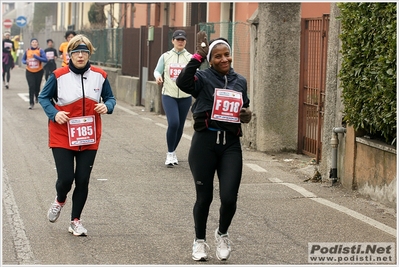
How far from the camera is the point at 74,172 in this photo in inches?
312

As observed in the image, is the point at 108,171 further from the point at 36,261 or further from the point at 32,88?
the point at 32,88

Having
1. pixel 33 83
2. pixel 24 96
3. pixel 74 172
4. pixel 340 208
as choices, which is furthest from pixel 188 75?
pixel 24 96

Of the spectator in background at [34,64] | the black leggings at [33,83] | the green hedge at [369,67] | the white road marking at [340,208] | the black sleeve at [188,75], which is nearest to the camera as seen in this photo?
the black sleeve at [188,75]

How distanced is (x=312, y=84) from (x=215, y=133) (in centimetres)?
647

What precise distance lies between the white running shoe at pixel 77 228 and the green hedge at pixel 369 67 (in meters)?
3.30

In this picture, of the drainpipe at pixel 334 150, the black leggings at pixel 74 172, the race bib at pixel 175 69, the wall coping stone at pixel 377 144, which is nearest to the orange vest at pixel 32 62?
the race bib at pixel 175 69

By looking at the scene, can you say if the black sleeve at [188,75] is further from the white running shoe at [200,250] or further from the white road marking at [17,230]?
the white road marking at [17,230]

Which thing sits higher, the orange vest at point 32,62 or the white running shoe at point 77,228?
the orange vest at point 32,62

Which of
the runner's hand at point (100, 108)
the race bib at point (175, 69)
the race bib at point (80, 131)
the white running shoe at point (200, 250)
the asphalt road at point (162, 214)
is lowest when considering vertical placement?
the asphalt road at point (162, 214)

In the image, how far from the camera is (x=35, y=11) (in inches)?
2432

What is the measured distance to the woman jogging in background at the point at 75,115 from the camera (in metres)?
7.73

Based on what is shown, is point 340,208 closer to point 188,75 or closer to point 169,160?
point 188,75

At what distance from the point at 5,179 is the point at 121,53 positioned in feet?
49.6

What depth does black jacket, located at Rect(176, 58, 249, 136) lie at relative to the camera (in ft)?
22.4
